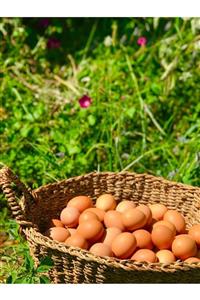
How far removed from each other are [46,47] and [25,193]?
7.61ft

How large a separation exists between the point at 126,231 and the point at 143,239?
14 centimetres

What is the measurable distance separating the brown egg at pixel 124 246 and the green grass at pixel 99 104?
40 cm

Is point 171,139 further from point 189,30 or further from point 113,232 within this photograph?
point 113,232

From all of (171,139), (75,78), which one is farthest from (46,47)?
(171,139)

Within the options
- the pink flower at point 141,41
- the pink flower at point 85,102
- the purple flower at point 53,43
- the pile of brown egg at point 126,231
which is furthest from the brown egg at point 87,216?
the purple flower at point 53,43

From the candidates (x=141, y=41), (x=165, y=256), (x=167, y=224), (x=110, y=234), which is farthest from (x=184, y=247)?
(x=141, y=41)

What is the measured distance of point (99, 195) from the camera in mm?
2990

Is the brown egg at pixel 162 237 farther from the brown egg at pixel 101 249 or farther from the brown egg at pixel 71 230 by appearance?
the brown egg at pixel 71 230

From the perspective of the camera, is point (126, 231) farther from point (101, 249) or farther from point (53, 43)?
point (53, 43)

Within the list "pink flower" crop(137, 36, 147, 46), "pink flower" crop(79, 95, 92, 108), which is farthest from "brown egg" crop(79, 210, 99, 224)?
"pink flower" crop(137, 36, 147, 46)

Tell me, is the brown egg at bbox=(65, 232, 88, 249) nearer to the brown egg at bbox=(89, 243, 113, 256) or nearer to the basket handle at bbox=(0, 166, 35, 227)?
the brown egg at bbox=(89, 243, 113, 256)

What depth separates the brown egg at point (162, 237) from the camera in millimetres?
2594

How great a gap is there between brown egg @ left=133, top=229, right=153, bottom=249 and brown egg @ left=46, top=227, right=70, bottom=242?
27 cm

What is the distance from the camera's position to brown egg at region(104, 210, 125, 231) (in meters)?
2.69
